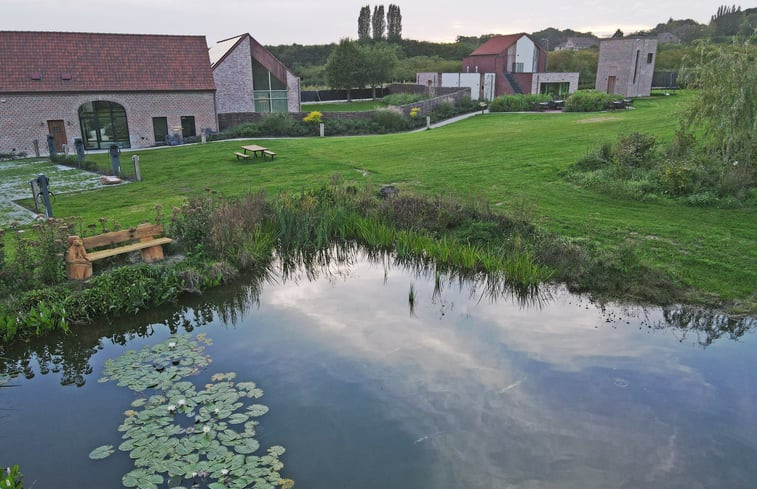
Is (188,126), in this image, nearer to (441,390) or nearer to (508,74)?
(441,390)

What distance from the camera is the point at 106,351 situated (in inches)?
297

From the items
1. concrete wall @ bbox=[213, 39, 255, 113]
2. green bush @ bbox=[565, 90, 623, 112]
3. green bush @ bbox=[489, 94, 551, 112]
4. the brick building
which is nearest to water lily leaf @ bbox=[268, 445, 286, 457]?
concrete wall @ bbox=[213, 39, 255, 113]

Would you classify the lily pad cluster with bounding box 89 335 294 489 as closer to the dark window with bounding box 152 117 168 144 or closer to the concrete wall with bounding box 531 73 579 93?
the dark window with bounding box 152 117 168 144

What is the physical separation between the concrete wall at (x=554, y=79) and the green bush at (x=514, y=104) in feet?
27.7

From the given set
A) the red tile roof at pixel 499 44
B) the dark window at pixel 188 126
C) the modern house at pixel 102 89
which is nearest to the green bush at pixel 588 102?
the red tile roof at pixel 499 44

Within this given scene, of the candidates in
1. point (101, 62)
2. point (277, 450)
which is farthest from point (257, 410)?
point (101, 62)

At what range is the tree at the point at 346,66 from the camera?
50.5m

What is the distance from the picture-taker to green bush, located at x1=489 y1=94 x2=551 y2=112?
116 feet

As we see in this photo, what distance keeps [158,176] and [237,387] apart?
1411 cm

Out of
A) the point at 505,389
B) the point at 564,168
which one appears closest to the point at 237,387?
the point at 505,389

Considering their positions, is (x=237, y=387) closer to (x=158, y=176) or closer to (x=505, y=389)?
(x=505, y=389)

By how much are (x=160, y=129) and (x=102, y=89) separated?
10.6ft

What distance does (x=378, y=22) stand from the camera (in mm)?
101625

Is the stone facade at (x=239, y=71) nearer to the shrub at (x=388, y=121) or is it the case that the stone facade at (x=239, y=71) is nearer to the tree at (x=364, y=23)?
the shrub at (x=388, y=121)
